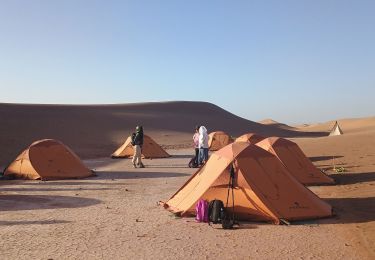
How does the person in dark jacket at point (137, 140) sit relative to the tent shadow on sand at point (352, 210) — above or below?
above

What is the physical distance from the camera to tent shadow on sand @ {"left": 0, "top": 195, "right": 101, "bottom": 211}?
1197cm

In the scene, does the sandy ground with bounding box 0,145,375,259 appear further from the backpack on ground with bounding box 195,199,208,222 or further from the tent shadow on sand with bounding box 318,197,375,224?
the backpack on ground with bounding box 195,199,208,222

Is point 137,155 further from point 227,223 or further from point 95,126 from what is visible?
point 95,126

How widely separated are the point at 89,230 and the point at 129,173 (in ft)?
35.7

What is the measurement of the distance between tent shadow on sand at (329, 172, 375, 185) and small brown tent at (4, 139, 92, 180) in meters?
9.36

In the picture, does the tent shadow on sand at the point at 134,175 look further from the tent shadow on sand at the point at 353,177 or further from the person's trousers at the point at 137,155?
the tent shadow on sand at the point at 353,177

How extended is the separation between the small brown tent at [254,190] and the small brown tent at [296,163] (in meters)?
4.89

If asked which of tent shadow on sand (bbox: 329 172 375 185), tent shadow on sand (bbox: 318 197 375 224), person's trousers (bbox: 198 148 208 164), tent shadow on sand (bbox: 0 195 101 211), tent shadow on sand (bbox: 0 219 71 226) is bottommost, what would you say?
tent shadow on sand (bbox: 0 195 101 211)

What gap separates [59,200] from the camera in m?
13.0

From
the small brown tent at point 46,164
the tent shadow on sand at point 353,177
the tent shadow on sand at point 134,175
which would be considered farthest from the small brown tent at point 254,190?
the small brown tent at point 46,164

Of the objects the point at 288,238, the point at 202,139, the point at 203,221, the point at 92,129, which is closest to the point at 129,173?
the point at 202,139

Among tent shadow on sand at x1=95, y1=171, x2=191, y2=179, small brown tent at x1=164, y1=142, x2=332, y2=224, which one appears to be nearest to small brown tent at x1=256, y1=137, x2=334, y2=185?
tent shadow on sand at x1=95, y1=171, x2=191, y2=179

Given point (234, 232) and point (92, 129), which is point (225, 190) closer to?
point (234, 232)

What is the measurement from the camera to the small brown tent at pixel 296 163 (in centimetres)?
1557
